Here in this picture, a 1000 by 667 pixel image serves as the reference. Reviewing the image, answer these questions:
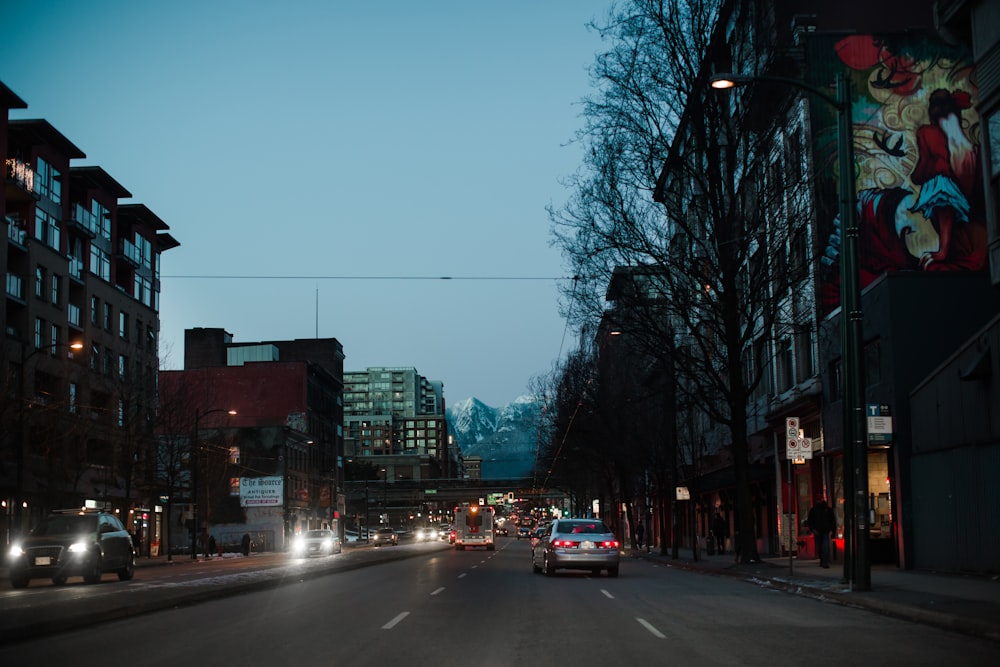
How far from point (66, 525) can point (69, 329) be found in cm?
3325

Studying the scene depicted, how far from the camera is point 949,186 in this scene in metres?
36.2

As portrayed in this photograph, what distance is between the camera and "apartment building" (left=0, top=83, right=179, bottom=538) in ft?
164

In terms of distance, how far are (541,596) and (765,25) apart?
18.5 metres

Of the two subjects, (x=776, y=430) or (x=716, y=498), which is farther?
(x=716, y=498)

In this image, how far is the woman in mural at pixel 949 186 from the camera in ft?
116

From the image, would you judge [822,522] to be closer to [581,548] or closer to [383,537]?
[581,548]

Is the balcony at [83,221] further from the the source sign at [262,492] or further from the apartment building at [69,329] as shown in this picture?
the the source sign at [262,492]

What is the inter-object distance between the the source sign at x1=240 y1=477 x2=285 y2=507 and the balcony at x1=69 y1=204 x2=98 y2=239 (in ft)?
80.9

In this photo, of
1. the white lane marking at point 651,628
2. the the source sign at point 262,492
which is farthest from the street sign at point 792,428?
the the source sign at point 262,492

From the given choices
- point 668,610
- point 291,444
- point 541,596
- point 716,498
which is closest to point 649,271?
point 541,596

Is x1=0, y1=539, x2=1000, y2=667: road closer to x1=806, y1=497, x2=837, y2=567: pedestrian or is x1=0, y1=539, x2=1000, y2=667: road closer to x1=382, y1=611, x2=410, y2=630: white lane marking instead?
x1=382, y1=611, x2=410, y2=630: white lane marking

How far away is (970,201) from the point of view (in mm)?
35812

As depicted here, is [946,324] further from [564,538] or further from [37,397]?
[37,397]

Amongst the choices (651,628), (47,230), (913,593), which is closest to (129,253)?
(47,230)
